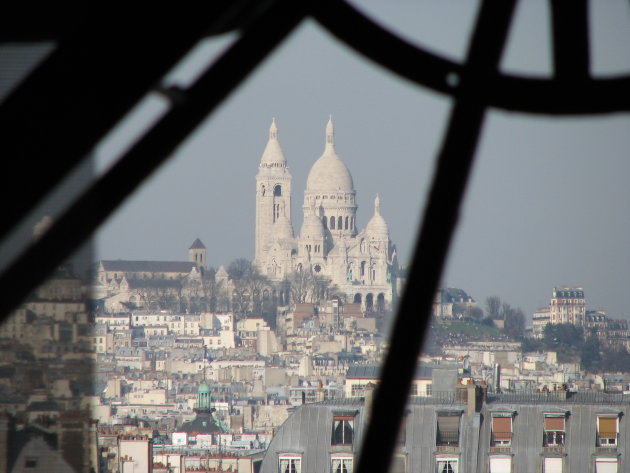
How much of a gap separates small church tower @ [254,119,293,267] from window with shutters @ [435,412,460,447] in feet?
240

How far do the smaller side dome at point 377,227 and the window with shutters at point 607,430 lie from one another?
7242cm

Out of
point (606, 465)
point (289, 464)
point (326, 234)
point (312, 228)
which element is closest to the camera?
point (606, 465)

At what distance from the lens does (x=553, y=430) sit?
1196cm

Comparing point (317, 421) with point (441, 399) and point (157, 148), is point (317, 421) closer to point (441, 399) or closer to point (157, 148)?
point (441, 399)

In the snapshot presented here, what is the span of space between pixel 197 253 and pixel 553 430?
78284 millimetres

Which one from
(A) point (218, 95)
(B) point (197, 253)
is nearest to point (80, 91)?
(A) point (218, 95)

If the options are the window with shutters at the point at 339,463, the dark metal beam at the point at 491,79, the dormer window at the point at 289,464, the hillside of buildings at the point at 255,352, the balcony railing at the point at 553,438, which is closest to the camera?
the dark metal beam at the point at 491,79

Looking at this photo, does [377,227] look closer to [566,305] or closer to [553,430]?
[566,305]

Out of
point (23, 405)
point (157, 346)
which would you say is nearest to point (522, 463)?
point (23, 405)

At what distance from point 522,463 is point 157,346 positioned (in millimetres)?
63990

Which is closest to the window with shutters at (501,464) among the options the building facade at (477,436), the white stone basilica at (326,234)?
the building facade at (477,436)

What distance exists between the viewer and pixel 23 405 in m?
1.35

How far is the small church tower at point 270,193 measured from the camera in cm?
8612

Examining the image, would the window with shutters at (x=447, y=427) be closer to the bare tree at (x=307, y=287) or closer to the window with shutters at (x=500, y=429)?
the window with shutters at (x=500, y=429)
